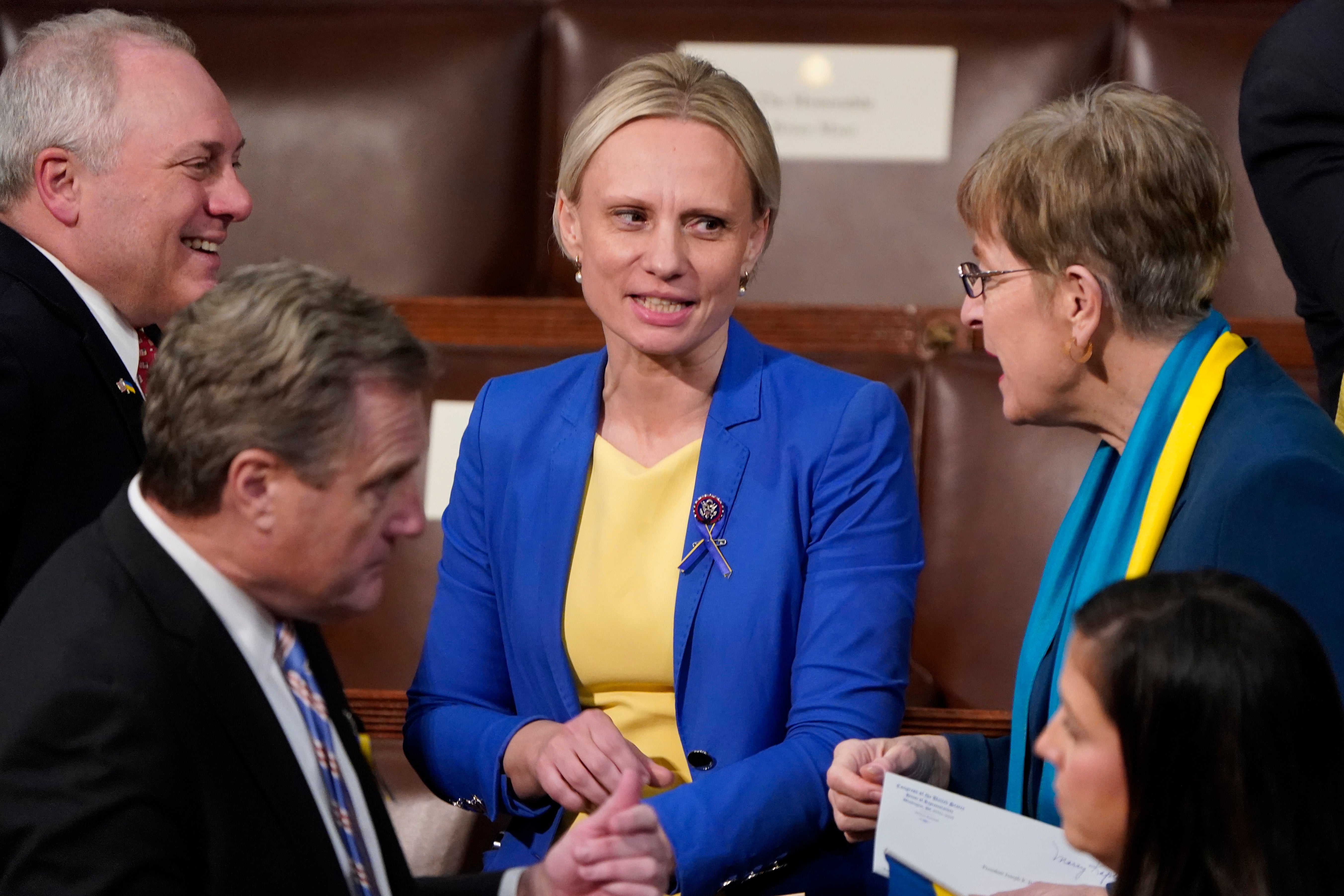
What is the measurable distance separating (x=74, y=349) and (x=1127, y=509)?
1.32 metres

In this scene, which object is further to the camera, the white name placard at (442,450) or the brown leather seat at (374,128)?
the brown leather seat at (374,128)

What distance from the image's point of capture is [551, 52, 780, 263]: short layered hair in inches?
72.4

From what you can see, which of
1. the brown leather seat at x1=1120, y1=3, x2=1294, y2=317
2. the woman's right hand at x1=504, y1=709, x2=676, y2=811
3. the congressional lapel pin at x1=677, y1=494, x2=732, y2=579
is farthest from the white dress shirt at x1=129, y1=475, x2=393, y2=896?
the brown leather seat at x1=1120, y1=3, x2=1294, y2=317

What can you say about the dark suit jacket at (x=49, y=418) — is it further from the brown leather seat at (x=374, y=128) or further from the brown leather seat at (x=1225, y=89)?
the brown leather seat at (x=1225, y=89)

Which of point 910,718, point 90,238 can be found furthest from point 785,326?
point 90,238

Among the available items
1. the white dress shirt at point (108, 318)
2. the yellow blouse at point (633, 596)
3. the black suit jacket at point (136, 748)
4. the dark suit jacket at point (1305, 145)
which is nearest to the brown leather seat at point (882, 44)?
the dark suit jacket at point (1305, 145)

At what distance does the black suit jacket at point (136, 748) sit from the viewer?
1.08 m

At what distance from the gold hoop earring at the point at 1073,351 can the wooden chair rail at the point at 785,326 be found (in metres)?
1.11

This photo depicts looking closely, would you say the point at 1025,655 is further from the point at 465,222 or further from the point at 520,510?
the point at 465,222

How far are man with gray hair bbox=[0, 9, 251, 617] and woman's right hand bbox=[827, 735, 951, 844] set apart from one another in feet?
3.21

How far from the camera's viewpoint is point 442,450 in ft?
8.50

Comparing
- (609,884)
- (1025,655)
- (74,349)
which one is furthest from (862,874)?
(74,349)

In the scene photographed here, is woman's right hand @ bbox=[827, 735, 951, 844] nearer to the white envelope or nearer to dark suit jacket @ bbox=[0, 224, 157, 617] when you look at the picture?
the white envelope

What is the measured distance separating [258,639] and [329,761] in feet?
0.41
